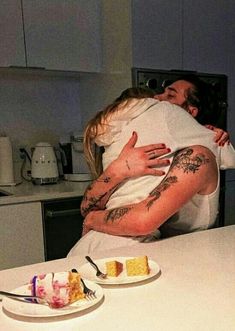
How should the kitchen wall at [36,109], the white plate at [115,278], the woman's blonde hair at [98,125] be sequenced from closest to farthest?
the white plate at [115,278] < the woman's blonde hair at [98,125] < the kitchen wall at [36,109]

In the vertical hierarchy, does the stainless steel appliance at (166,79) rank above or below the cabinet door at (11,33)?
below

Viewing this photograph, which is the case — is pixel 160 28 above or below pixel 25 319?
above

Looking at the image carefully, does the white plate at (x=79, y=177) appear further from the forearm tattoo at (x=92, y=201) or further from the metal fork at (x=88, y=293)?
the metal fork at (x=88, y=293)

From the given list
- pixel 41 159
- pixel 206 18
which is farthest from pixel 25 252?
pixel 206 18

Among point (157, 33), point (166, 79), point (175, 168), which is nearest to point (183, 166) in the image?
point (175, 168)

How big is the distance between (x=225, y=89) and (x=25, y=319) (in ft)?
7.25

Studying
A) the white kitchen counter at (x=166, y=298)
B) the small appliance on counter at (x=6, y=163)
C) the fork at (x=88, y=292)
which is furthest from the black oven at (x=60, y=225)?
the fork at (x=88, y=292)

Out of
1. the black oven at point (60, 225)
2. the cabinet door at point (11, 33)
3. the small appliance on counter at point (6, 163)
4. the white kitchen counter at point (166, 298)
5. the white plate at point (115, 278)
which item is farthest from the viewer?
the small appliance on counter at point (6, 163)

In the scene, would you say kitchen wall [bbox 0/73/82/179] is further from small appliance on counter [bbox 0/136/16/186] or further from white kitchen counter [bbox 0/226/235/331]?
white kitchen counter [bbox 0/226/235/331]

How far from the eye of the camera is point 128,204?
1.11 m

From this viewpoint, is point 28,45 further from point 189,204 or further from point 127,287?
point 127,287

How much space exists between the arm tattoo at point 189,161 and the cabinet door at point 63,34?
1.46 metres

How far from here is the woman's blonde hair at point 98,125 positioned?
3.96 feet

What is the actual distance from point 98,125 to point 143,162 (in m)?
0.22
